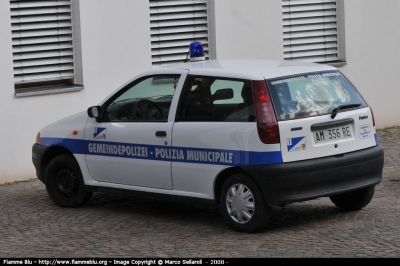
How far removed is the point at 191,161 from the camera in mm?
8289

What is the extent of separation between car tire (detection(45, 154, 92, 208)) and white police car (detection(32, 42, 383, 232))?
23 centimetres

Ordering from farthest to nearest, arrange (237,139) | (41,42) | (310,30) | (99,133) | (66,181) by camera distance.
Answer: (310,30), (41,42), (66,181), (99,133), (237,139)

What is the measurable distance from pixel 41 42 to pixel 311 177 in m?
5.43

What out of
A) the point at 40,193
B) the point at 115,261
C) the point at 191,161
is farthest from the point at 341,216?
the point at 40,193

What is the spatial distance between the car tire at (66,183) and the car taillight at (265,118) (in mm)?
Result: 2552

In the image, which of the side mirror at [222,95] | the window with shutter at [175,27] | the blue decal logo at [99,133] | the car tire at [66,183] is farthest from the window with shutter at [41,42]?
the side mirror at [222,95]

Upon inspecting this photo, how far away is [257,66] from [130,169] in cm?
171

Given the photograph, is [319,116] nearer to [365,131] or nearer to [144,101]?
[365,131]

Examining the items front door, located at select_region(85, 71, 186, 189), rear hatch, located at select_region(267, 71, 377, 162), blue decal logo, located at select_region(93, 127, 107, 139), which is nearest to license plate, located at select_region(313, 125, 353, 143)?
rear hatch, located at select_region(267, 71, 377, 162)

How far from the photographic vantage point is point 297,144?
309 inches

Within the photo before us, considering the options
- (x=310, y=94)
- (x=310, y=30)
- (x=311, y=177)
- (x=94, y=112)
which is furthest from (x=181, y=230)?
(x=310, y=30)

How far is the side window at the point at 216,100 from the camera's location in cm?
798

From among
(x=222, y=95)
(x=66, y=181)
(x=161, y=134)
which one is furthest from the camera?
(x=66, y=181)

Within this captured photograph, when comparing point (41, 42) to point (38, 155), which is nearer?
point (38, 155)
